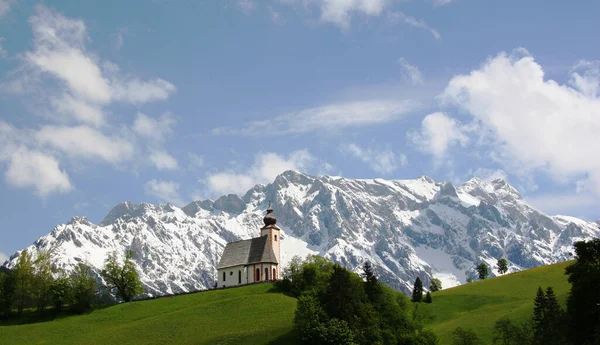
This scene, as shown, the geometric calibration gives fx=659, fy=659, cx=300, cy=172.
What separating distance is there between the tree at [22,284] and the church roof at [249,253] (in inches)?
1435

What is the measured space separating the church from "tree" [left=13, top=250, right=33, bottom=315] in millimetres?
36122

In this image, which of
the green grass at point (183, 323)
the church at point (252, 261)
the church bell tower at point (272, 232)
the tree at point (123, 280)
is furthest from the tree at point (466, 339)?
the tree at point (123, 280)

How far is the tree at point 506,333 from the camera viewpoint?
89425mm

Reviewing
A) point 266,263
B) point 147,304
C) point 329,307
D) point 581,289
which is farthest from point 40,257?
point 581,289

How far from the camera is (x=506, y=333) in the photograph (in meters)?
90.2

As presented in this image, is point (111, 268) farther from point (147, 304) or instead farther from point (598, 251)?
point (598, 251)

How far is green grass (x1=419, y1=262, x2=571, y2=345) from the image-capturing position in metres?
105

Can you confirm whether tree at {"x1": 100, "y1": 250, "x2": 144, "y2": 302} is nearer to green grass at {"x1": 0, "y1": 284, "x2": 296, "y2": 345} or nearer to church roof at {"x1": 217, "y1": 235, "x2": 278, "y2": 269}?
green grass at {"x1": 0, "y1": 284, "x2": 296, "y2": 345}

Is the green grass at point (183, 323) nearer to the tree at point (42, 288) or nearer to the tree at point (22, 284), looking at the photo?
the tree at point (42, 288)

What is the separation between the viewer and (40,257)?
12569 cm

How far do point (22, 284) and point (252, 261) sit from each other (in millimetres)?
42587

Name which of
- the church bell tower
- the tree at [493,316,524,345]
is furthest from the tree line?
the tree at [493,316,524,345]

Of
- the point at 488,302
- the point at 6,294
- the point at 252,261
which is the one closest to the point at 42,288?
the point at 6,294

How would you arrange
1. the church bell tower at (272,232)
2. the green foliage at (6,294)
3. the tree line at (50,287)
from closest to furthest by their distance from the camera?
the tree line at (50,287) < the green foliage at (6,294) < the church bell tower at (272,232)
